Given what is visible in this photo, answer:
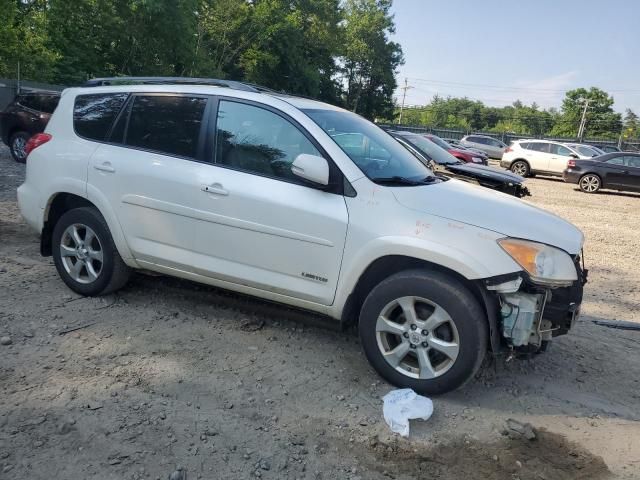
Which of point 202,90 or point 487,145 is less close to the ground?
point 487,145

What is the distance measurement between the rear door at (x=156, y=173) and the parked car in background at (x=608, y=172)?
16771mm

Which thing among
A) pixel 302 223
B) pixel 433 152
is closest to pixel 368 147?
pixel 302 223

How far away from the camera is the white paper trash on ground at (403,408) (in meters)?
3.05

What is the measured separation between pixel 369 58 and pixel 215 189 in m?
66.2

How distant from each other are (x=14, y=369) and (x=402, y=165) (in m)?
2.97

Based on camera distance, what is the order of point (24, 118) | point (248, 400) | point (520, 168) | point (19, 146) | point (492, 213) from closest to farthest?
1. point (248, 400)
2. point (492, 213)
3. point (24, 118)
4. point (19, 146)
5. point (520, 168)

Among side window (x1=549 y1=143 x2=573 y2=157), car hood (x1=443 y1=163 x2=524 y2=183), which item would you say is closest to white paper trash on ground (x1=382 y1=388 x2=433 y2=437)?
car hood (x1=443 y1=163 x2=524 y2=183)

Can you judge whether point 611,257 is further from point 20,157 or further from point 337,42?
point 337,42

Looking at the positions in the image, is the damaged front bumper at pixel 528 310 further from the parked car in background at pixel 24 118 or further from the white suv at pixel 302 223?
the parked car in background at pixel 24 118

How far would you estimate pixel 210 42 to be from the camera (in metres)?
41.3

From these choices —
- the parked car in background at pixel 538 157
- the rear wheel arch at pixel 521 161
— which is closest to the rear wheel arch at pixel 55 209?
the parked car in background at pixel 538 157

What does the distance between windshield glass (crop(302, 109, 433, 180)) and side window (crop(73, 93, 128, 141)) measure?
172 centimetres

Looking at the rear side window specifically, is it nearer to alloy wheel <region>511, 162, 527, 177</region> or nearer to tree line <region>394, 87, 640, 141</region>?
alloy wheel <region>511, 162, 527, 177</region>

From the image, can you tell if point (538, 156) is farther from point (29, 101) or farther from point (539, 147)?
point (29, 101)
